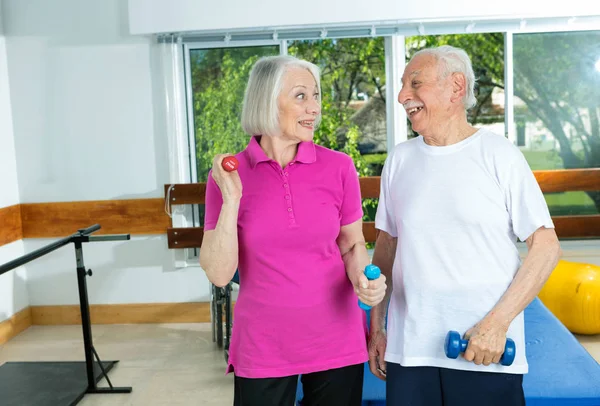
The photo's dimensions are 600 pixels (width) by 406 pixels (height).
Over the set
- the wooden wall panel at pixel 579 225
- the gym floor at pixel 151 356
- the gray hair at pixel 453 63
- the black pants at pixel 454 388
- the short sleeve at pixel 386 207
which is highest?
the gray hair at pixel 453 63

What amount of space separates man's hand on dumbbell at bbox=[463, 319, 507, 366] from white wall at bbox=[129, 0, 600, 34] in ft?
9.01

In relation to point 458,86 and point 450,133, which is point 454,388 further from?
point 458,86

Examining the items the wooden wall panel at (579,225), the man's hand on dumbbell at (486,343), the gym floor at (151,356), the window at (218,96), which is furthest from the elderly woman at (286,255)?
the wooden wall panel at (579,225)

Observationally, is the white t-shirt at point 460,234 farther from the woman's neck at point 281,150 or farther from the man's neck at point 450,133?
the woman's neck at point 281,150

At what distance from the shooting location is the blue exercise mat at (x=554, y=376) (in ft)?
6.95

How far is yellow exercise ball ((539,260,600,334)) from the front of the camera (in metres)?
3.59

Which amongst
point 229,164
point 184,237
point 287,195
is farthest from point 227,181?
point 184,237

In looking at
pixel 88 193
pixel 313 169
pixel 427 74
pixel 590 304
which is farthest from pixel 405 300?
pixel 88 193

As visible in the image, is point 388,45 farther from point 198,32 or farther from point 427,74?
point 427,74

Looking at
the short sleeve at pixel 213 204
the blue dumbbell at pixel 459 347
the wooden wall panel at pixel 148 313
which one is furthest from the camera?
the wooden wall panel at pixel 148 313

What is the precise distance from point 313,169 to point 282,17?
2418mm

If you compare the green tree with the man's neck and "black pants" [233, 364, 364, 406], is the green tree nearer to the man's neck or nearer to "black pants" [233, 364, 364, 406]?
the man's neck

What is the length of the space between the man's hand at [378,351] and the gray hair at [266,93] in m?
0.58

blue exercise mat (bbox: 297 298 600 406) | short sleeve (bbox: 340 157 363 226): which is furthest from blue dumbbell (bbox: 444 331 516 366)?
blue exercise mat (bbox: 297 298 600 406)
